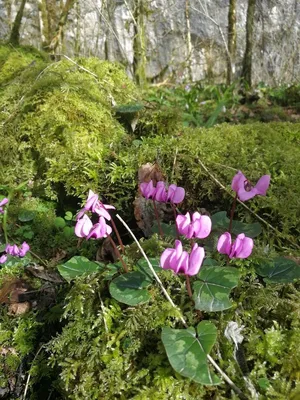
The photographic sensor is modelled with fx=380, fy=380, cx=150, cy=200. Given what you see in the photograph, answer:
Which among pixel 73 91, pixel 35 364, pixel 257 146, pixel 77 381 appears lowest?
pixel 35 364

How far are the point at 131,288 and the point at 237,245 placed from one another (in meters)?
0.46

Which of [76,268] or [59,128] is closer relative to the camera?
[76,268]

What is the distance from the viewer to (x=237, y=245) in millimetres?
1396

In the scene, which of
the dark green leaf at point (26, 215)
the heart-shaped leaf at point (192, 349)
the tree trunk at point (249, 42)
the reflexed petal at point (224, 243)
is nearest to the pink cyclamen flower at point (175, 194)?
the reflexed petal at point (224, 243)

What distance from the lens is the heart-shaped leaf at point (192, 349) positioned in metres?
1.16

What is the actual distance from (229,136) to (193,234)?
6.27 feet

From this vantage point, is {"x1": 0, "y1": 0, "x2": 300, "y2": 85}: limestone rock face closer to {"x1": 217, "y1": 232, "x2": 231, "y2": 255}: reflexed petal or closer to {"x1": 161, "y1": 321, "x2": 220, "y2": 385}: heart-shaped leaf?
{"x1": 217, "y1": 232, "x2": 231, "y2": 255}: reflexed petal

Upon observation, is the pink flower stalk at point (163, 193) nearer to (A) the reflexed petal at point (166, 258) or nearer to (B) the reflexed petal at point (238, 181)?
(B) the reflexed petal at point (238, 181)

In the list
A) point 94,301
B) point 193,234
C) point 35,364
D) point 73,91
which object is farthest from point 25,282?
point 73,91

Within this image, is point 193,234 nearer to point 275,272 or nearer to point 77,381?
point 275,272

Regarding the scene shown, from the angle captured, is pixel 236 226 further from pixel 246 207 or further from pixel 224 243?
pixel 224 243

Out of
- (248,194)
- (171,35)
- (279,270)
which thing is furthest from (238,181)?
(171,35)

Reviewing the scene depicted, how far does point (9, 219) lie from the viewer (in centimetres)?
281

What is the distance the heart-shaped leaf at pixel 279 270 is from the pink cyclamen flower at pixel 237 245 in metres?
0.32
